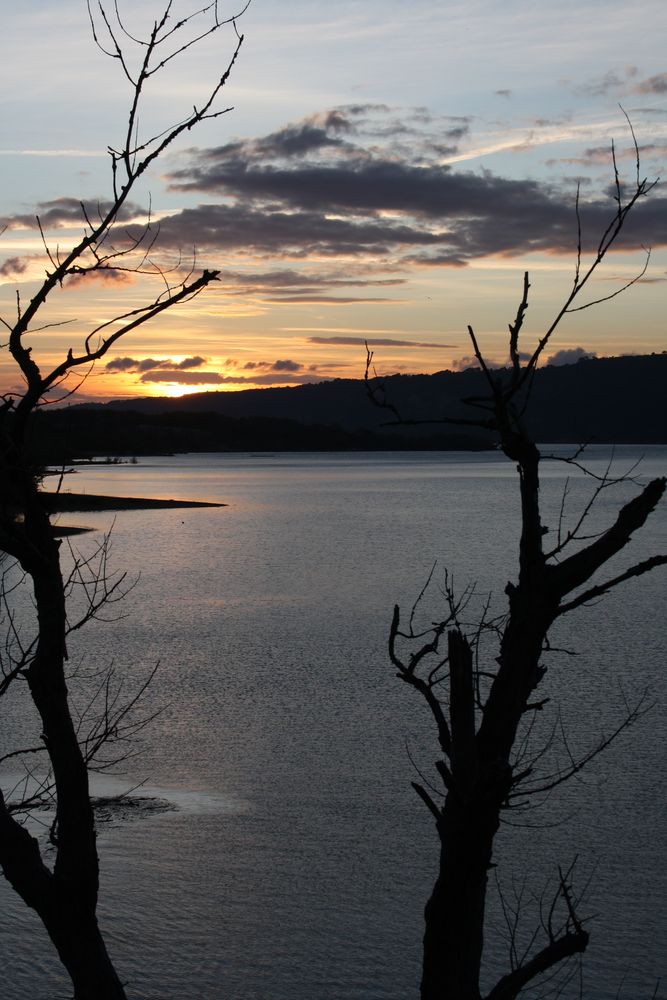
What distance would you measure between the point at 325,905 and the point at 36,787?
14.9ft

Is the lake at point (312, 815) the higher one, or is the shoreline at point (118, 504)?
the shoreline at point (118, 504)

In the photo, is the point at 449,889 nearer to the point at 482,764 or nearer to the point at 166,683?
the point at 482,764

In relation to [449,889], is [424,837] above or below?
below

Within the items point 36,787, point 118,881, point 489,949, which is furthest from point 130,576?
point 489,949

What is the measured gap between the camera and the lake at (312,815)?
9656 mm

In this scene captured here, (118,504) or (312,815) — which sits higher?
(118,504)

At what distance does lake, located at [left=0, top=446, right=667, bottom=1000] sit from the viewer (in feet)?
31.7

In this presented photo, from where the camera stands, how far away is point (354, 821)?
1269 cm

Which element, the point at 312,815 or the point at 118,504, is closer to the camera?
the point at 312,815

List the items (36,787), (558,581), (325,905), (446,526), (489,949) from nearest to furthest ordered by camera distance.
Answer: (558,581)
(489,949)
(325,905)
(36,787)
(446,526)

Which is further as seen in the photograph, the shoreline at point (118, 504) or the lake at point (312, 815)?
the shoreline at point (118, 504)

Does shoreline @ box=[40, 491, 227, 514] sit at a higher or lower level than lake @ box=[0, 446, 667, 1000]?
higher

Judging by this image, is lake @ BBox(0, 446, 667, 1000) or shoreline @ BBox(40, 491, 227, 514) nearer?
lake @ BBox(0, 446, 667, 1000)

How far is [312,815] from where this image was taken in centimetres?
1295
